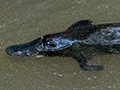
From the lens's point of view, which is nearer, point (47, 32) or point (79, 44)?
point (79, 44)

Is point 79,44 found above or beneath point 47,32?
beneath

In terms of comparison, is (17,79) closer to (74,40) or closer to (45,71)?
(45,71)

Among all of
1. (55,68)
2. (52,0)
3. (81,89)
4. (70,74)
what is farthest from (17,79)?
(52,0)

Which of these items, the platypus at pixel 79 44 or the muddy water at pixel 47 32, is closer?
the platypus at pixel 79 44

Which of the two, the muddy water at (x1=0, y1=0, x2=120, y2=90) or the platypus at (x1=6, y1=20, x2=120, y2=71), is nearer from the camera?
the platypus at (x1=6, y1=20, x2=120, y2=71)
